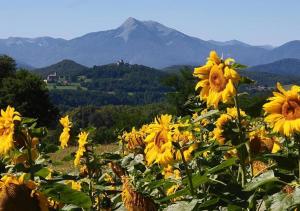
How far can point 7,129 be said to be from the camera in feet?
8.88

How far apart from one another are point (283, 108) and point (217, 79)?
43cm

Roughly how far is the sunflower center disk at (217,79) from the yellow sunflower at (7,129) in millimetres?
926

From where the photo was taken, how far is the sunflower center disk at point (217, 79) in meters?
2.42

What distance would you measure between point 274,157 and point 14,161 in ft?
5.21

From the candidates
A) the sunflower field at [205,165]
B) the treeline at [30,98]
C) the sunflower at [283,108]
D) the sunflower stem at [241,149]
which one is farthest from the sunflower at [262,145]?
the treeline at [30,98]

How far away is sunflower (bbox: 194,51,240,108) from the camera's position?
2342mm

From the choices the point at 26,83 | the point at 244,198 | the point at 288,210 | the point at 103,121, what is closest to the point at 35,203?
the point at 244,198

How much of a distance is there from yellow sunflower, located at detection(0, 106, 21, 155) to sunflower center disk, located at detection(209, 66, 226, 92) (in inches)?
36.5

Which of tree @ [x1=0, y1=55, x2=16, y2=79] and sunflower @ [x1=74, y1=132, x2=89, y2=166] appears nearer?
sunflower @ [x1=74, y1=132, x2=89, y2=166]

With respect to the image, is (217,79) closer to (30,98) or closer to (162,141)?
(162,141)

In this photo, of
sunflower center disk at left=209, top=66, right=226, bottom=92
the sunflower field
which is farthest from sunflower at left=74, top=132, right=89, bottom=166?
sunflower center disk at left=209, top=66, right=226, bottom=92

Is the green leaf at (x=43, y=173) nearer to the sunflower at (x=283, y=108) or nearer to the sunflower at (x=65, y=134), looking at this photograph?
the sunflower at (x=283, y=108)

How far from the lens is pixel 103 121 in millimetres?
98688

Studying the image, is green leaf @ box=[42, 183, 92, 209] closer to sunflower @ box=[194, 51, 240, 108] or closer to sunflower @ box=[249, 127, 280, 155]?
sunflower @ box=[194, 51, 240, 108]
